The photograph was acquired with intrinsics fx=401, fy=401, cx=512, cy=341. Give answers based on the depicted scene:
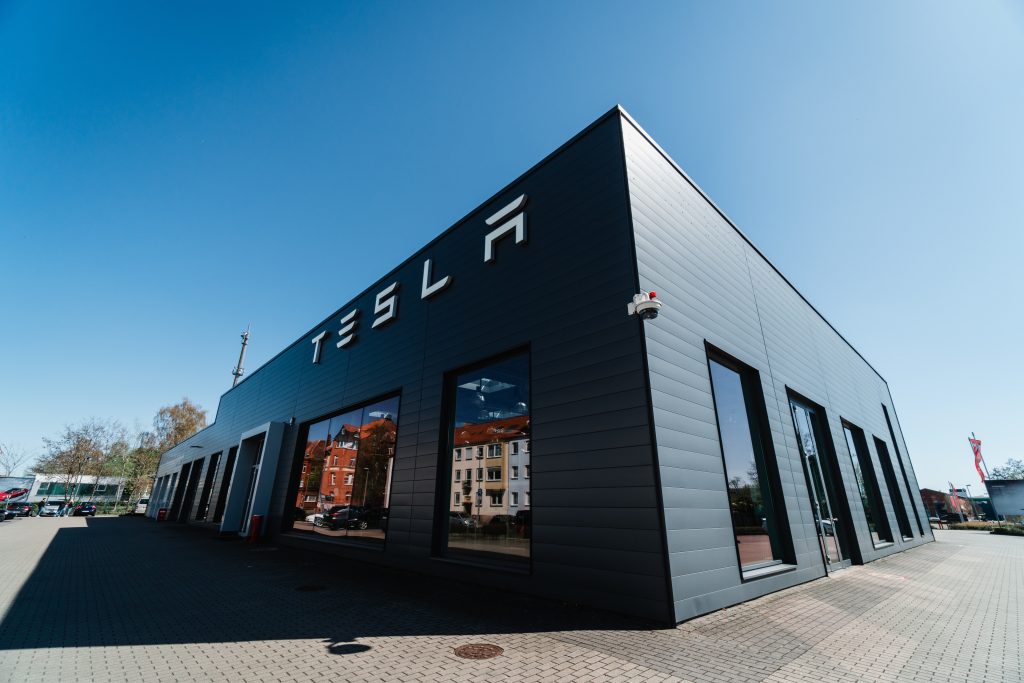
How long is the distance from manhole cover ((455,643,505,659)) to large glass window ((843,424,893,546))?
554 inches

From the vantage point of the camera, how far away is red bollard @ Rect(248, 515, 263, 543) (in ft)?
50.4

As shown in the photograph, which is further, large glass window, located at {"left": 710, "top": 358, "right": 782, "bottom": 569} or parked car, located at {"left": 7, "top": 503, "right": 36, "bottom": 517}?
parked car, located at {"left": 7, "top": 503, "right": 36, "bottom": 517}

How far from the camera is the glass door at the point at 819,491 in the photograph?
9562mm

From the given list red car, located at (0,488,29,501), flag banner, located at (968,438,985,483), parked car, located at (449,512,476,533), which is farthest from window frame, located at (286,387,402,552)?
flag banner, located at (968,438,985,483)

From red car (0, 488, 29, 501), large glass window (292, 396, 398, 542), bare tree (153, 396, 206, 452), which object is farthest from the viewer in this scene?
bare tree (153, 396, 206, 452)

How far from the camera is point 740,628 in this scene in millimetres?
5211

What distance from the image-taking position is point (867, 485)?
14.5m

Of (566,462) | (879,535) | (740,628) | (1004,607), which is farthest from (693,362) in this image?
(879,535)

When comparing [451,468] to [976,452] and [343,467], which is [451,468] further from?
[976,452]

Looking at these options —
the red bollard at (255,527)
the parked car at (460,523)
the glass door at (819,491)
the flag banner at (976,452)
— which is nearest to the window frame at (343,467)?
the red bollard at (255,527)

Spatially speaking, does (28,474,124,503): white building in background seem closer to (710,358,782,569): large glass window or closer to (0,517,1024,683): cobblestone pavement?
(0,517,1024,683): cobblestone pavement

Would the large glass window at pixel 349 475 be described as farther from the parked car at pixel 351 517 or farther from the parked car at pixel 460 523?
the parked car at pixel 460 523

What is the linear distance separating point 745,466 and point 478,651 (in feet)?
20.9

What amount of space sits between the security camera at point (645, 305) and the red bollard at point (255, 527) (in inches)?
652
